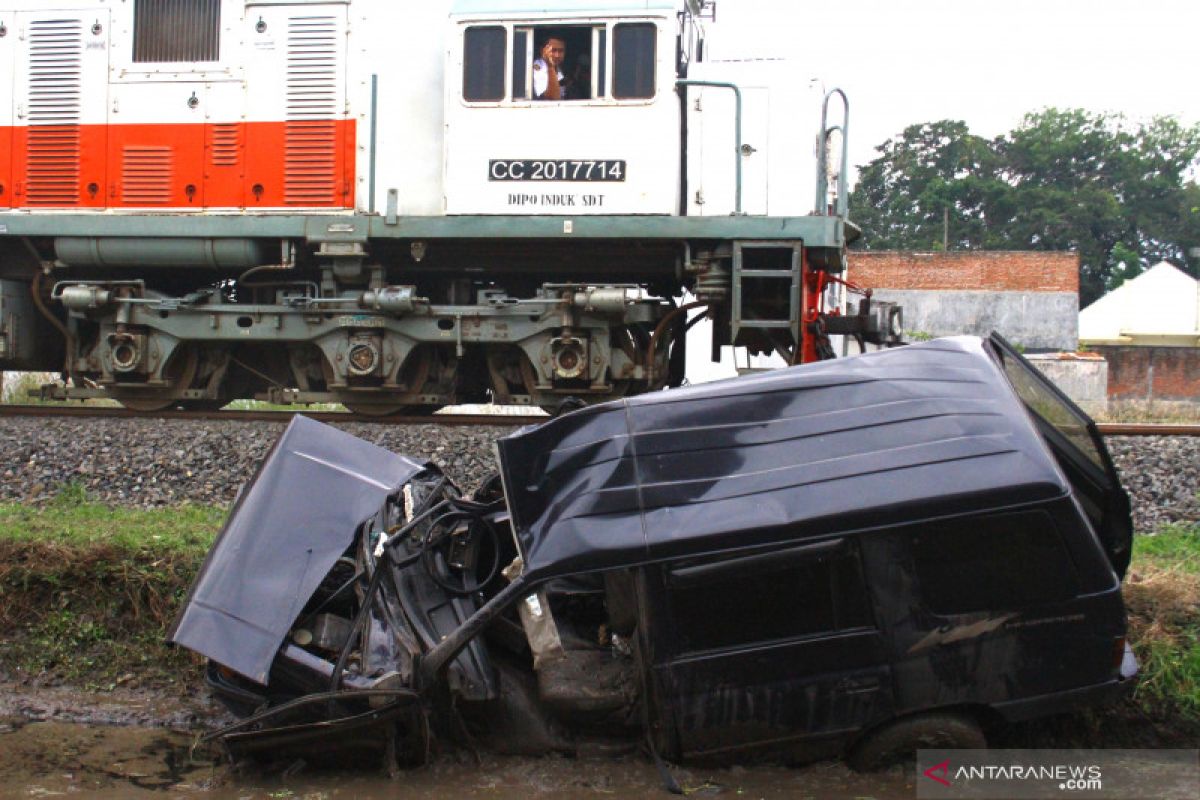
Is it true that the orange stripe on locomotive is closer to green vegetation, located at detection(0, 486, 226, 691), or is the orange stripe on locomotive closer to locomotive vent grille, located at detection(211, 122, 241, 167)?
locomotive vent grille, located at detection(211, 122, 241, 167)

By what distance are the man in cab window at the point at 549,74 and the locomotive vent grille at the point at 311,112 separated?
189cm

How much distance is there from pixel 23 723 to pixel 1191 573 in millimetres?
6049

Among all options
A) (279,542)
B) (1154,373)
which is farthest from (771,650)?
(1154,373)

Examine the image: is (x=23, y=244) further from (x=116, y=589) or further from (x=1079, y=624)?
(x=1079, y=624)

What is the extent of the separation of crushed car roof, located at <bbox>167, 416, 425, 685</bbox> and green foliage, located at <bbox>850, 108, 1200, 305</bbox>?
41.5 m

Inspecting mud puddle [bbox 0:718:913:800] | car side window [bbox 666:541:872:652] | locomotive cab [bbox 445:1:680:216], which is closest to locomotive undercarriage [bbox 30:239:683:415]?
locomotive cab [bbox 445:1:680:216]

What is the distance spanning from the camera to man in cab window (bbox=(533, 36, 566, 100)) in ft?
30.6

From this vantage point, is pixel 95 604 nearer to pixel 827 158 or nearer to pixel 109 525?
pixel 109 525

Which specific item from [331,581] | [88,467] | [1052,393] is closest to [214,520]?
[88,467]

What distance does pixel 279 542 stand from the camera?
4730 millimetres

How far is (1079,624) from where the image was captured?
400 centimetres

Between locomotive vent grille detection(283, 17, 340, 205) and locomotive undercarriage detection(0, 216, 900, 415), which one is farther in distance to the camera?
locomotive vent grille detection(283, 17, 340, 205)

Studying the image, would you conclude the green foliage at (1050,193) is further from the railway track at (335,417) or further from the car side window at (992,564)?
the car side window at (992,564)

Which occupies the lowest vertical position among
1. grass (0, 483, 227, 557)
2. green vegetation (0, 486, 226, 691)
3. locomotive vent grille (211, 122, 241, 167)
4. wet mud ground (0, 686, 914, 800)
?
wet mud ground (0, 686, 914, 800)
